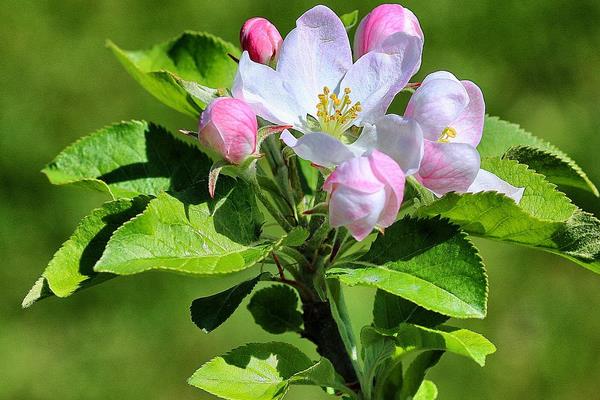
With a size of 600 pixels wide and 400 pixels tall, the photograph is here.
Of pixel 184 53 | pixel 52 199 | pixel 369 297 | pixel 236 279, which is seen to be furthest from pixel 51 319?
pixel 184 53

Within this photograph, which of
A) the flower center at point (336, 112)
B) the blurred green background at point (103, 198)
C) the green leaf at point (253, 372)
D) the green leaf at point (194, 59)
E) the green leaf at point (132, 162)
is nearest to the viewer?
the green leaf at point (253, 372)

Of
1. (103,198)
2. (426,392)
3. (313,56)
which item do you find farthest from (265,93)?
(103,198)

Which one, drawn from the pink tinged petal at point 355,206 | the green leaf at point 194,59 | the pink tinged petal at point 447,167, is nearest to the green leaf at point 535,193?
the pink tinged petal at point 447,167

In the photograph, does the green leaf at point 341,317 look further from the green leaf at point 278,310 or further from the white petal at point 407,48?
the white petal at point 407,48

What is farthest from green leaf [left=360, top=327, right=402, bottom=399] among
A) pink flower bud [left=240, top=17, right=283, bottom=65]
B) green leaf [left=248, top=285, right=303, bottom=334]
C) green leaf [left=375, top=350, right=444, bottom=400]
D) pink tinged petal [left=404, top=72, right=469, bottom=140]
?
pink flower bud [left=240, top=17, right=283, bottom=65]

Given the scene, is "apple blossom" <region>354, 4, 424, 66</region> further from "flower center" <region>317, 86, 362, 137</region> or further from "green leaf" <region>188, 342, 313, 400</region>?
"green leaf" <region>188, 342, 313, 400</region>

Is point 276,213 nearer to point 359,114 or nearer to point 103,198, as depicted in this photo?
point 359,114

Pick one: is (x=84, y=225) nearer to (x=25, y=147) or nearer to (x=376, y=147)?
(x=376, y=147)
